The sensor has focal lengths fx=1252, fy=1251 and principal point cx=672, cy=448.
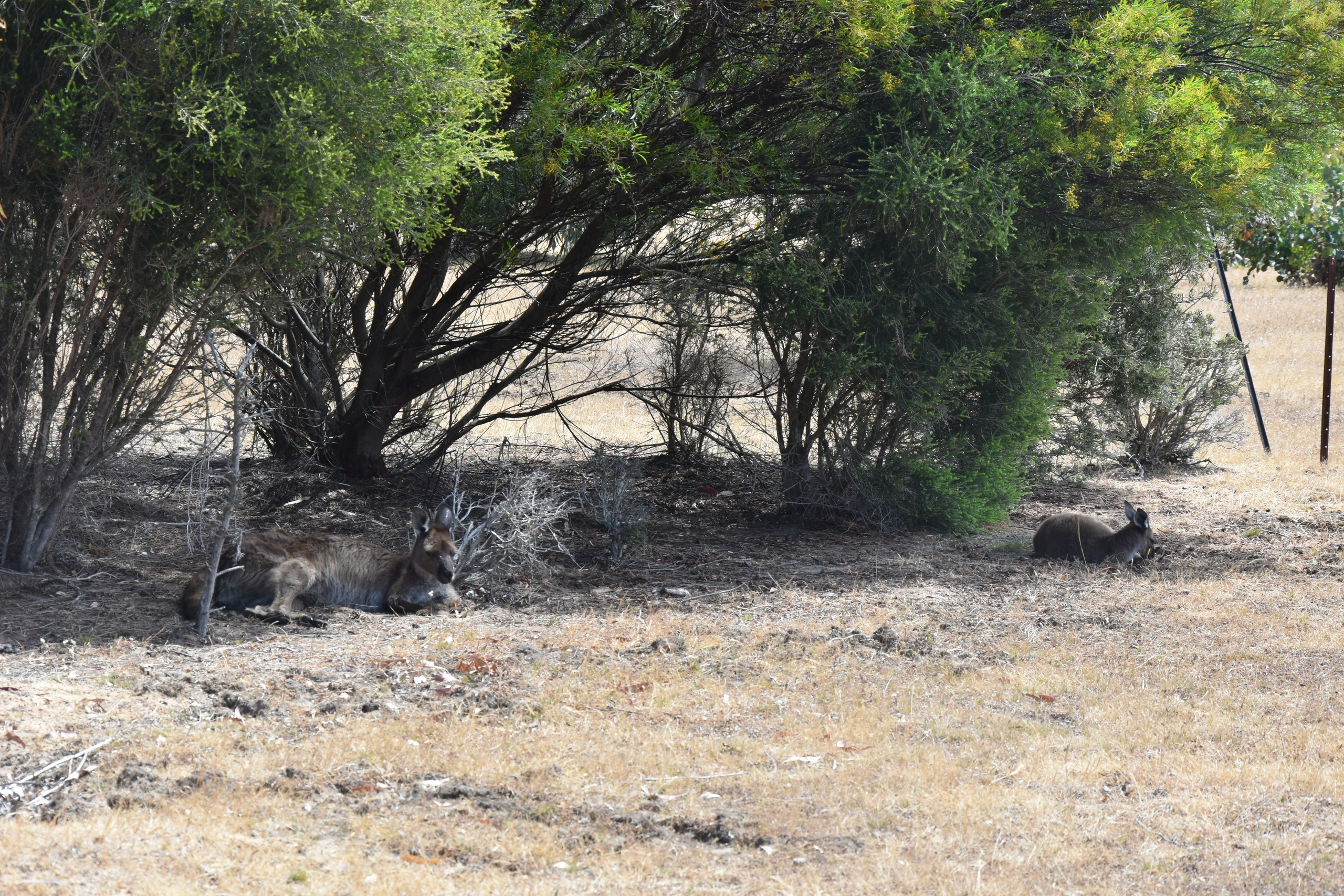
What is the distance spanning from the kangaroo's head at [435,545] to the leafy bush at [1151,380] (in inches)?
300

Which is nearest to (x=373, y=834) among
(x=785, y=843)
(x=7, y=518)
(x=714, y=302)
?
(x=785, y=843)

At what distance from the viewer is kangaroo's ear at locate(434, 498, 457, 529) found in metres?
8.85

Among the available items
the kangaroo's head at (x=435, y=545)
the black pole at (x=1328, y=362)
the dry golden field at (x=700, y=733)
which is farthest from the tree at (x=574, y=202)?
the black pole at (x=1328, y=362)

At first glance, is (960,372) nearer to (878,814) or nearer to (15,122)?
(878,814)

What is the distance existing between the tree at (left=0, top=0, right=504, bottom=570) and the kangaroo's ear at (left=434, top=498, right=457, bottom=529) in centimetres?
195

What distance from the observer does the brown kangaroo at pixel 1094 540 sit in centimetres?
1062

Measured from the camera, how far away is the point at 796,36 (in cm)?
Answer: 980

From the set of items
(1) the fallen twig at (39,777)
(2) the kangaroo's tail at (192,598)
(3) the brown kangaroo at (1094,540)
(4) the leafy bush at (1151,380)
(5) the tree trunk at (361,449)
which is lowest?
(1) the fallen twig at (39,777)

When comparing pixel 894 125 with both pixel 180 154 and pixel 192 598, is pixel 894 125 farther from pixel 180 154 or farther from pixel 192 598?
pixel 192 598

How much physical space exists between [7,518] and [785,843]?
21.0 ft

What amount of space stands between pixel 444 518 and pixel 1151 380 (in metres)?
9.76

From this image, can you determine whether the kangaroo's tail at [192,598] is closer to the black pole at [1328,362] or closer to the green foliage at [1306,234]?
the black pole at [1328,362]

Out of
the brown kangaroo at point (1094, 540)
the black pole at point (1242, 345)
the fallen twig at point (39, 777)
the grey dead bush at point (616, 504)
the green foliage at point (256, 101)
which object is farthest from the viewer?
the black pole at point (1242, 345)

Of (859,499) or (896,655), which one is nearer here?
(896,655)
